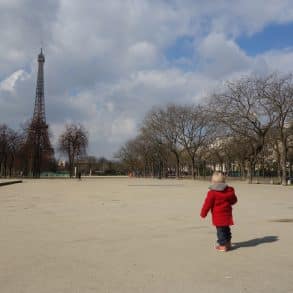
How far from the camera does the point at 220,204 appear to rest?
7793 mm

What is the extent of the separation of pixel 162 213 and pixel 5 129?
67.3 m

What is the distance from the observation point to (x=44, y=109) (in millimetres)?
98188

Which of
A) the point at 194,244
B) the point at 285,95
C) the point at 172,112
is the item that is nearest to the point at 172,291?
the point at 194,244

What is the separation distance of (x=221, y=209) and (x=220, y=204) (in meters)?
0.10

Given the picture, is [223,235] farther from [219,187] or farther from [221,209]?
[219,187]

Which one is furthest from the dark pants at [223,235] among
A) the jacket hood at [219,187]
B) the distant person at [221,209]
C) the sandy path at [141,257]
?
the jacket hood at [219,187]

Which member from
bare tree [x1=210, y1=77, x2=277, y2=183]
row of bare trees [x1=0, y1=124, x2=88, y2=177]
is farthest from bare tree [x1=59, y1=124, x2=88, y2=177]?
bare tree [x1=210, y1=77, x2=277, y2=183]

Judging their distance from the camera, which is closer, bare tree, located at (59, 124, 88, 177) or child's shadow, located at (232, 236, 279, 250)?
child's shadow, located at (232, 236, 279, 250)

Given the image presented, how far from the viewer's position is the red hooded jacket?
771cm

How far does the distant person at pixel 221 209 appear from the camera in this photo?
7707 millimetres

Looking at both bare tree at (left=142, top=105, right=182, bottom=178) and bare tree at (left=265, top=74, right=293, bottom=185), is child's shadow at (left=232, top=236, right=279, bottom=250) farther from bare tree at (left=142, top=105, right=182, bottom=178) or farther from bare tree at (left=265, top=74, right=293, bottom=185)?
bare tree at (left=142, top=105, right=182, bottom=178)

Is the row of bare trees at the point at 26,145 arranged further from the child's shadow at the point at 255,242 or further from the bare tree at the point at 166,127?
the child's shadow at the point at 255,242

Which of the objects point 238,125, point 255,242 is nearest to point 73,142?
point 238,125

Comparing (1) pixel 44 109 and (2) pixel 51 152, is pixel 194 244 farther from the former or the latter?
(1) pixel 44 109
